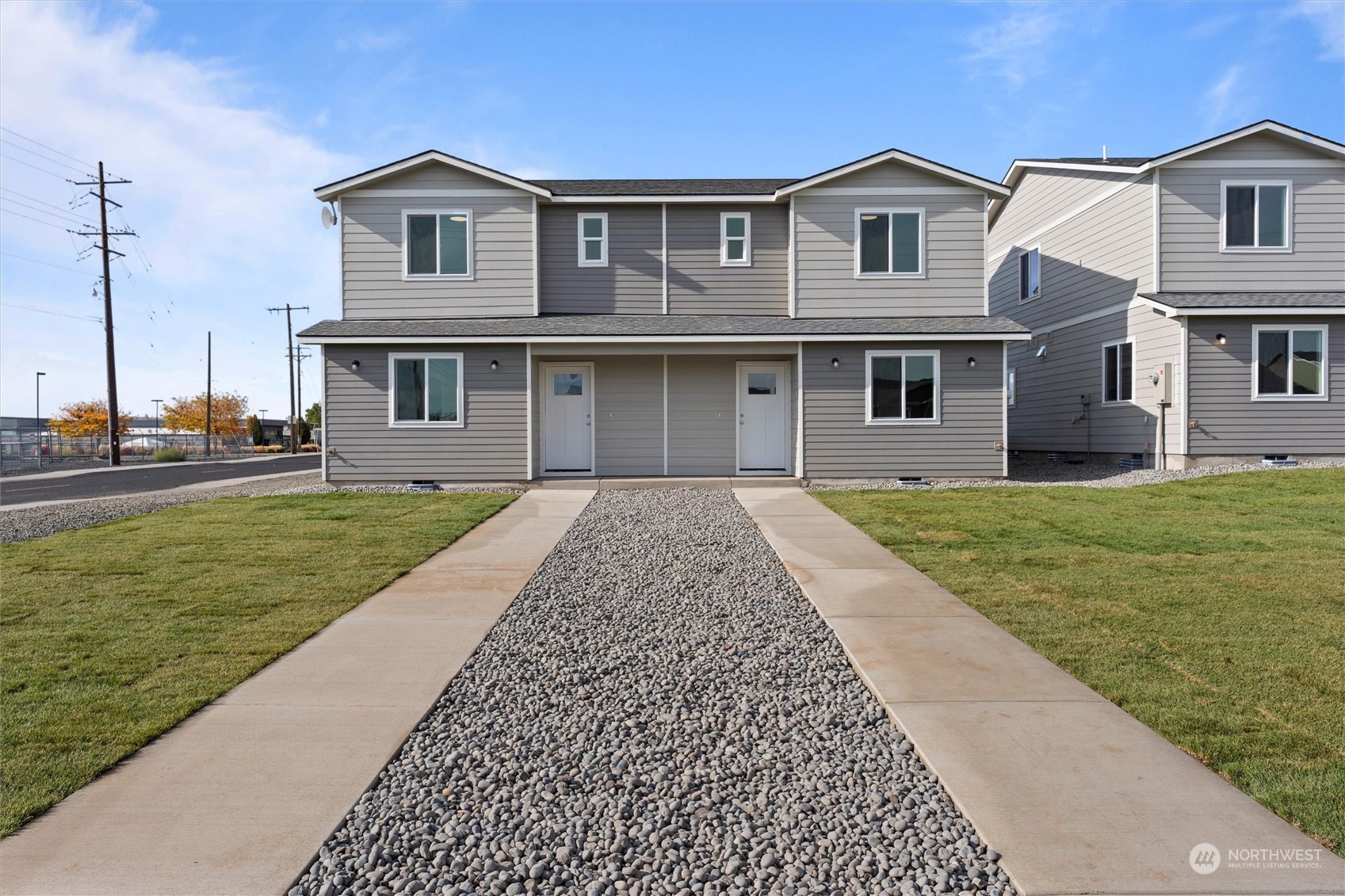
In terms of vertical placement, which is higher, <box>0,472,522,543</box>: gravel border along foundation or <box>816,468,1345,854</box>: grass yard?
<box>0,472,522,543</box>: gravel border along foundation

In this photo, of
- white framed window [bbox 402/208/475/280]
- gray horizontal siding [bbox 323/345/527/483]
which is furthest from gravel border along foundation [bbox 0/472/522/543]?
white framed window [bbox 402/208/475/280]

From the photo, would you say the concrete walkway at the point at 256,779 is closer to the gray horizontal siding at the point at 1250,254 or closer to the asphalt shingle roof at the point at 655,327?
the asphalt shingle roof at the point at 655,327

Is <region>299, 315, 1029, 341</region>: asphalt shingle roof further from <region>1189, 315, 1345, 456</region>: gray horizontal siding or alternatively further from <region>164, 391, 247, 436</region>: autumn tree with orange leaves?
<region>164, 391, 247, 436</region>: autumn tree with orange leaves

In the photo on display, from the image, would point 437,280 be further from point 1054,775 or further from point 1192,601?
point 1054,775

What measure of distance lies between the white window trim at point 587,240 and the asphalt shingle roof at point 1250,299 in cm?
1090

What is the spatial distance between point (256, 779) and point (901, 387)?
1281 centimetres

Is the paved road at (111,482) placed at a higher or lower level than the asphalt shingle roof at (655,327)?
lower

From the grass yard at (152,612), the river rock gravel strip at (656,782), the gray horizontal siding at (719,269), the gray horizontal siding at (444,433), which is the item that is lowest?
the river rock gravel strip at (656,782)

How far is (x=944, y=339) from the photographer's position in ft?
44.7

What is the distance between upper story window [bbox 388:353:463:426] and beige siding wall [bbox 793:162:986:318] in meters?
7.00

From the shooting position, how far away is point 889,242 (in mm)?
14570

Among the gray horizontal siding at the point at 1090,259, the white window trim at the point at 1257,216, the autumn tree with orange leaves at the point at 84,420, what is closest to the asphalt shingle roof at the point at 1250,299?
the gray horizontal siding at the point at 1090,259

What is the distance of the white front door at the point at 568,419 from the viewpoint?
49.8 feet

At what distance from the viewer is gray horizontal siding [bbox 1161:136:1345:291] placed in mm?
14336
